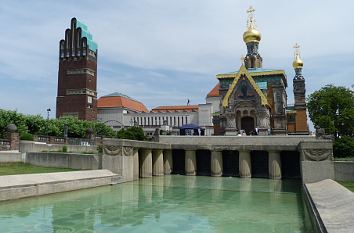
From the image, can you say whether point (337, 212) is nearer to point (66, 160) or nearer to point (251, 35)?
point (66, 160)

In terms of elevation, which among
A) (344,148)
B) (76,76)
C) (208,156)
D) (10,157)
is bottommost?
(208,156)

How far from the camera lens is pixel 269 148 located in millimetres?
33250

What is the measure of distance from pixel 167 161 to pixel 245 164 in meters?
7.96

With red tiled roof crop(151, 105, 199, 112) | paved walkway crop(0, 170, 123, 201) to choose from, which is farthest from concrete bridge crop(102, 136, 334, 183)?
red tiled roof crop(151, 105, 199, 112)

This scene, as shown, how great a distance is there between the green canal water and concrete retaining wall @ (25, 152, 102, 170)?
201 inches

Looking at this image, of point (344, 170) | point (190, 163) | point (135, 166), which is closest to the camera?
point (344, 170)

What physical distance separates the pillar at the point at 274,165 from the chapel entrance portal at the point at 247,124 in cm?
2238

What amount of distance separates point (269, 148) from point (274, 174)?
2.29m

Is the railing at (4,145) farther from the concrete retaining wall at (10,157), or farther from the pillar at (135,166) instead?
the pillar at (135,166)

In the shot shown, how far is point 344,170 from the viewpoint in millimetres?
23984

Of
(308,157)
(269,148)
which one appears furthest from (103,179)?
(269,148)

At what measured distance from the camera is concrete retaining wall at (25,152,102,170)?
89.7ft

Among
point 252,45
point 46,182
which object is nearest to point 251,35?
point 252,45

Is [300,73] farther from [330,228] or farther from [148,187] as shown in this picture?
[330,228]
